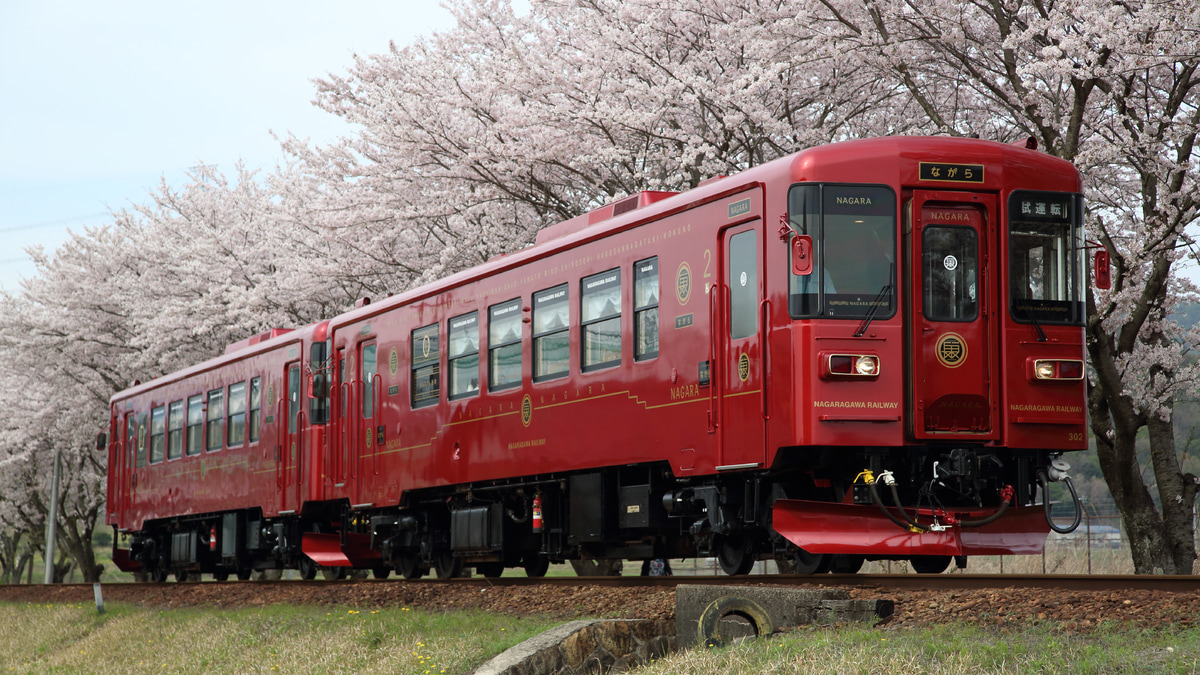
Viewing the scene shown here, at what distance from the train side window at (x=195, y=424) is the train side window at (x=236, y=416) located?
1109mm

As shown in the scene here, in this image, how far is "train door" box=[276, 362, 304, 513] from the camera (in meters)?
16.4

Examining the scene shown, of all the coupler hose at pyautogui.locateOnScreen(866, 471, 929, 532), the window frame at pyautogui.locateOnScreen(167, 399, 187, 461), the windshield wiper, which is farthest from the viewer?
the window frame at pyautogui.locateOnScreen(167, 399, 187, 461)

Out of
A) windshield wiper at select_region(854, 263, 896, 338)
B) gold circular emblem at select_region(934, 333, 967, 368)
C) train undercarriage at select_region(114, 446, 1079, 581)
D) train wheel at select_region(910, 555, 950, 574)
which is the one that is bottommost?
train wheel at select_region(910, 555, 950, 574)

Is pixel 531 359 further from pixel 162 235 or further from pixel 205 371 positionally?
pixel 162 235

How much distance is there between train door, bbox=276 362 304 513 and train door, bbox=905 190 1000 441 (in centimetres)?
941

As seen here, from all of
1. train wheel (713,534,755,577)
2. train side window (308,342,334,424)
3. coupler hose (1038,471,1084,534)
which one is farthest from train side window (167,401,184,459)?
coupler hose (1038,471,1084,534)

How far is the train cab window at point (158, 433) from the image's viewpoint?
21.2 meters

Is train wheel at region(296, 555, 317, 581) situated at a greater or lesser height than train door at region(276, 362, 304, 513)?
lesser

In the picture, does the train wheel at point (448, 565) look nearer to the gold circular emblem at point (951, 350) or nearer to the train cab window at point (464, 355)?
the train cab window at point (464, 355)

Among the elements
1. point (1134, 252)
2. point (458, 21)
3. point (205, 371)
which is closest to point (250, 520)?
point (205, 371)

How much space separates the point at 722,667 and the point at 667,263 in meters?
4.08

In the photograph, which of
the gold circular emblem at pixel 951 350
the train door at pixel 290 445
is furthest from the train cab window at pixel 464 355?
the gold circular emblem at pixel 951 350

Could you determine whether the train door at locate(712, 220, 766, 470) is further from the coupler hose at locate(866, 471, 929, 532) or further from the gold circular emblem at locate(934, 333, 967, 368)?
the gold circular emblem at locate(934, 333, 967, 368)

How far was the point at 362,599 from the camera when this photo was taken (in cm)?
1265
